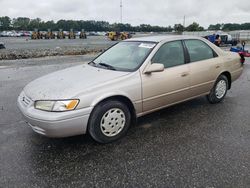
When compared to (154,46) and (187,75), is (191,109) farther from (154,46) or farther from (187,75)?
(154,46)

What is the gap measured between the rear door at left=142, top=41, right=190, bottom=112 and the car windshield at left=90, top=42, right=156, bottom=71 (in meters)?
0.21

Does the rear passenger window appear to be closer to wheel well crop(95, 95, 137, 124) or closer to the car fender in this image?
wheel well crop(95, 95, 137, 124)

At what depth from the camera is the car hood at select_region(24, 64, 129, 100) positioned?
10.3 ft

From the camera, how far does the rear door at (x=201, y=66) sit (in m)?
4.43

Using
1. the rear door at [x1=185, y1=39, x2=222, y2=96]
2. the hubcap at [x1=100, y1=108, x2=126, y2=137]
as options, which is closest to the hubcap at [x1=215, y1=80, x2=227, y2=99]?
the rear door at [x1=185, y1=39, x2=222, y2=96]

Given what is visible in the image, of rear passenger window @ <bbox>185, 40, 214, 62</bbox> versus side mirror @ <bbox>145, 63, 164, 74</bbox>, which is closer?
side mirror @ <bbox>145, 63, 164, 74</bbox>

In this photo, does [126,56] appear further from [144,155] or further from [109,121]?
[144,155]

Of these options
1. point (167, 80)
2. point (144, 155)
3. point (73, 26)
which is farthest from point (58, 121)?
point (73, 26)

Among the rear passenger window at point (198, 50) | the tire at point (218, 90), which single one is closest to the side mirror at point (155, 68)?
the rear passenger window at point (198, 50)

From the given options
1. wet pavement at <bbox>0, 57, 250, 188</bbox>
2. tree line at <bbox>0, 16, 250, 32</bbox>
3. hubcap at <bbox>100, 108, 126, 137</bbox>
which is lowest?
wet pavement at <bbox>0, 57, 250, 188</bbox>

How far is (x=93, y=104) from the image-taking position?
3.16 m

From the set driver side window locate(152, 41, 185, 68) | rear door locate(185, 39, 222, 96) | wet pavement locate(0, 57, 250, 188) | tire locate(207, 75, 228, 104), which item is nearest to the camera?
wet pavement locate(0, 57, 250, 188)

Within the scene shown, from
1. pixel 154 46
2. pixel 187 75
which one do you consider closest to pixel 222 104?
pixel 187 75

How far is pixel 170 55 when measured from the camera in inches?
164
